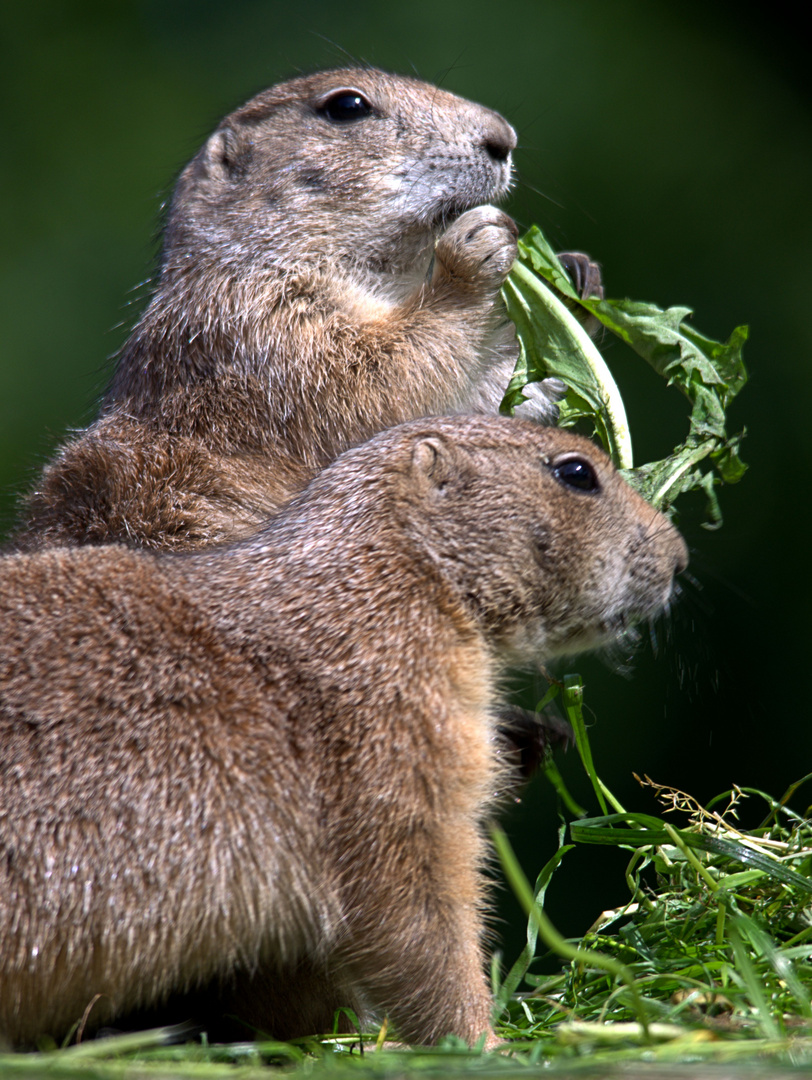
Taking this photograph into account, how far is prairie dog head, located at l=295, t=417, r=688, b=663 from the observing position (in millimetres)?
2912

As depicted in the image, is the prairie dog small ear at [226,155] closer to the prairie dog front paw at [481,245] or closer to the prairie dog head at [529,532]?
the prairie dog front paw at [481,245]

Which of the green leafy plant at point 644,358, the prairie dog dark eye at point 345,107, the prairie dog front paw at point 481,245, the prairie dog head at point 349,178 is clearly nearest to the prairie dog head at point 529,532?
the green leafy plant at point 644,358

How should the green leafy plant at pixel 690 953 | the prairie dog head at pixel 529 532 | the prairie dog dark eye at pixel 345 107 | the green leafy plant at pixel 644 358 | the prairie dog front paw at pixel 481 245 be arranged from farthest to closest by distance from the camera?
the prairie dog dark eye at pixel 345 107 → the prairie dog front paw at pixel 481 245 → the green leafy plant at pixel 644 358 → the prairie dog head at pixel 529 532 → the green leafy plant at pixel 690 953

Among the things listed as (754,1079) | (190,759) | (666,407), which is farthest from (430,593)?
(666,407)

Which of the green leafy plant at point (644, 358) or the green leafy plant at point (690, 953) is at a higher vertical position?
the green leafy plant at point (644, 358)

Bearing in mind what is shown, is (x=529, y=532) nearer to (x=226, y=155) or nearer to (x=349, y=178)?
(x=349, y=178)

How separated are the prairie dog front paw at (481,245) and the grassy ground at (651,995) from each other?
148 cm

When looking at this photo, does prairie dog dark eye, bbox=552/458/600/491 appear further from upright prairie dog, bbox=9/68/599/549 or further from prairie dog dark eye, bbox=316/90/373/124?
prairie dog dark eye, bbox=316/90/373/124

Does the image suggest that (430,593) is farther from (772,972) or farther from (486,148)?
(486,148)

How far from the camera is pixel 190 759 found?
2.46 metres

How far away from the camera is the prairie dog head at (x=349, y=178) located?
4246 mm

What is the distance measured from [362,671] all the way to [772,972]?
100 cm

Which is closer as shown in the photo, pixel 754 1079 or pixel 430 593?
pixel 754 1079

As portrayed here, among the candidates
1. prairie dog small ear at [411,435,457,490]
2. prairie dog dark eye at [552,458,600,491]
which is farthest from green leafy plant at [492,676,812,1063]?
prairie dog small ear at [411,435,457,490]
